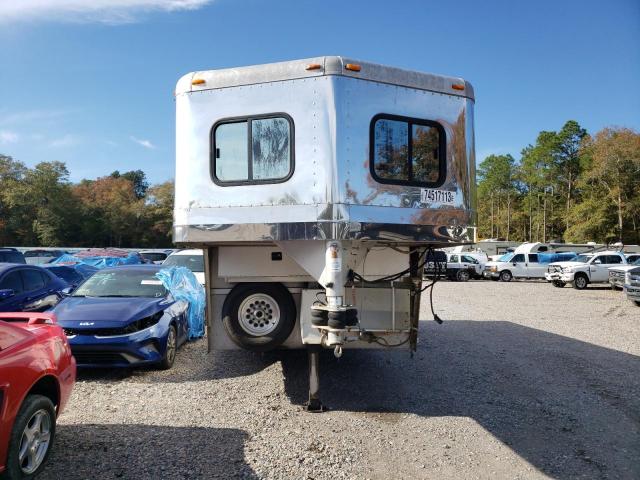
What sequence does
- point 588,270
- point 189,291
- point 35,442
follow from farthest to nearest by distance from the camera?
point 588,270, point 189,291, point 35,442

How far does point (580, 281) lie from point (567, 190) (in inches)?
1911

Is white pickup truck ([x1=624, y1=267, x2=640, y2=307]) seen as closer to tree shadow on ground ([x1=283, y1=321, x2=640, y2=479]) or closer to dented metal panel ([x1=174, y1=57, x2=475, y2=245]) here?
tree shadow on ground ([x1=283, y1=321, x2=640, y2=479])

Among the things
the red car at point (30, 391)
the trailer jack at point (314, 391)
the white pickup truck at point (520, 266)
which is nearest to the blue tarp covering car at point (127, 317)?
the red car at point (30, 391)

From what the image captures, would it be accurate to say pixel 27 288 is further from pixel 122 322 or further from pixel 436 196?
pixel 436 196

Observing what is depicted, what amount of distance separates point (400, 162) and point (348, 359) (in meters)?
3.75

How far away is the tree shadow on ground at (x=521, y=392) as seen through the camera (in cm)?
438

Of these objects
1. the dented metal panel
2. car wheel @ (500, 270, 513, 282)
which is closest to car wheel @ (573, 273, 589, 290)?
car wheel @ (500, 270, 513, 282)

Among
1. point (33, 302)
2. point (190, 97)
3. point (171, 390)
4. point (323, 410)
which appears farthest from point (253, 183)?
point (33, 302)

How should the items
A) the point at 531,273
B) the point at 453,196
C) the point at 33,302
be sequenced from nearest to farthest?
the point at 453,196 < the point at 33,302 < the point at 531,273

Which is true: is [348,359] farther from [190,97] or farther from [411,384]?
[190,97]

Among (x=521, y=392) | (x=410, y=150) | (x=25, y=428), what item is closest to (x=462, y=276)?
(x=521, y=392)

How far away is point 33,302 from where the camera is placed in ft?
28.5

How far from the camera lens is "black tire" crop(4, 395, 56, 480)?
3178 mm

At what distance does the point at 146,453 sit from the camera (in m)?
4.10
